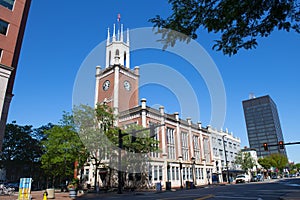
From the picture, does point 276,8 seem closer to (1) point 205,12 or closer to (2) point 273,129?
(1) point 205,12

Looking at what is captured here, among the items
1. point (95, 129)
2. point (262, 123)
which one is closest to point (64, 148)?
point (95, 129)

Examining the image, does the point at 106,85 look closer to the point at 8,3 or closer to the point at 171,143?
the point at 171,143

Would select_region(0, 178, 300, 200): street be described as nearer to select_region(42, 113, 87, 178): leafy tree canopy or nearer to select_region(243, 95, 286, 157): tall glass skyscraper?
select_region(42, 113, 87, 178): leafy tree canopy

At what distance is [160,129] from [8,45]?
2568 centimetres

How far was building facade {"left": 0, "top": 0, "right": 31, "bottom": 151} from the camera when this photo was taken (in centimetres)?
2005

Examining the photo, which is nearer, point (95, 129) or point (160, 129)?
point (95, 129)

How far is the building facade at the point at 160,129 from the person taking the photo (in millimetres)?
38325

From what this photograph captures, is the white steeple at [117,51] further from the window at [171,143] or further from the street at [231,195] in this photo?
the street at [231,195]

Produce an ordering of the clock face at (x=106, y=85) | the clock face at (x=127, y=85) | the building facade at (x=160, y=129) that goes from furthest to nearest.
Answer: the clock face at (x=106, y=85)
the clock face at (x=127, y=85)
the building facade at (x=160, y=129)

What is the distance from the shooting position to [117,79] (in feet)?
145

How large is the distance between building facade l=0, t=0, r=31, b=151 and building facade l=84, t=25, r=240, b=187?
1512 centimetres

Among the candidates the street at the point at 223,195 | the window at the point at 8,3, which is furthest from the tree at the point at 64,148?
the window at the point at 8,3

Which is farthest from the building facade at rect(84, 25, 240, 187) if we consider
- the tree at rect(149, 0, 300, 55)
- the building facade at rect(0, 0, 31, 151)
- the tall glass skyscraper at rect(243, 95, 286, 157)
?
the tall glass skyscraper at rect(243, 95, 286, 157)

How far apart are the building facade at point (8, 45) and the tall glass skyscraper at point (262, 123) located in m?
161
